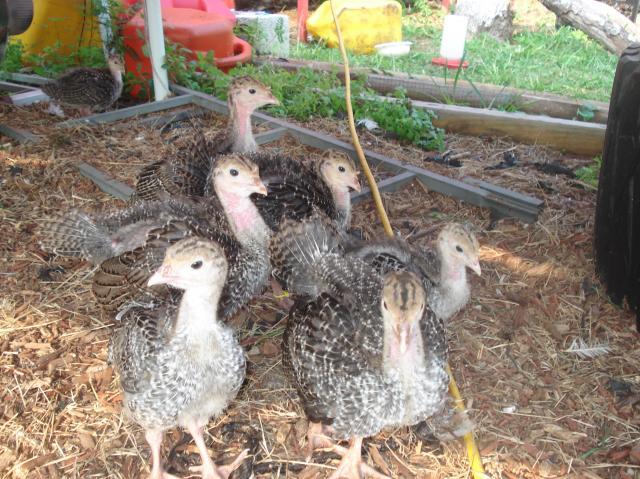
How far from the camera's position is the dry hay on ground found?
10.2 feet

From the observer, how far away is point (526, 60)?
9961 mm

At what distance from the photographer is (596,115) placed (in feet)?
21.7

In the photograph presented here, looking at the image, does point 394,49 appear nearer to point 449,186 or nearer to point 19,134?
point 449,186

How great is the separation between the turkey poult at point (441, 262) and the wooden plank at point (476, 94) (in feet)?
12.8

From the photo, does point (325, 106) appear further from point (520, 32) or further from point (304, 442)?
point (520, 32)

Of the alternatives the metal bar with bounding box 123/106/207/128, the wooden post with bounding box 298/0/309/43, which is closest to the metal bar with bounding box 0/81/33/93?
the metal bar with bounding box 123/106/207/128

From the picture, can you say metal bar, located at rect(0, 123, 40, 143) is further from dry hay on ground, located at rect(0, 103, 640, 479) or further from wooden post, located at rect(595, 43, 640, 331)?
wooden post, located at rect(595, 43, 640, 331)

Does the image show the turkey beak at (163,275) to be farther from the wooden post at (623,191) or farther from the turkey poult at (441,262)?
the wooden post at (623,191)

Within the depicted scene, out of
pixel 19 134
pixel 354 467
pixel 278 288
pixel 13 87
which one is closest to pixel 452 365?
pixel 354 467

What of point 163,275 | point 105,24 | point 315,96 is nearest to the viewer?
point 163,275

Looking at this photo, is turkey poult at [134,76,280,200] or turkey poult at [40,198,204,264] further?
turkey poult at [134,76,280,200]

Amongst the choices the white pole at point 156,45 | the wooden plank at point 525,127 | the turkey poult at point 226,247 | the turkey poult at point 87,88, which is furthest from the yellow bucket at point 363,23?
the turkey poult at point 226,247

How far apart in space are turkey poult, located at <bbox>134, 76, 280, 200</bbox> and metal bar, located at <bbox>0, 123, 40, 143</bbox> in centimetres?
190

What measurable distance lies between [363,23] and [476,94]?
4.36m
